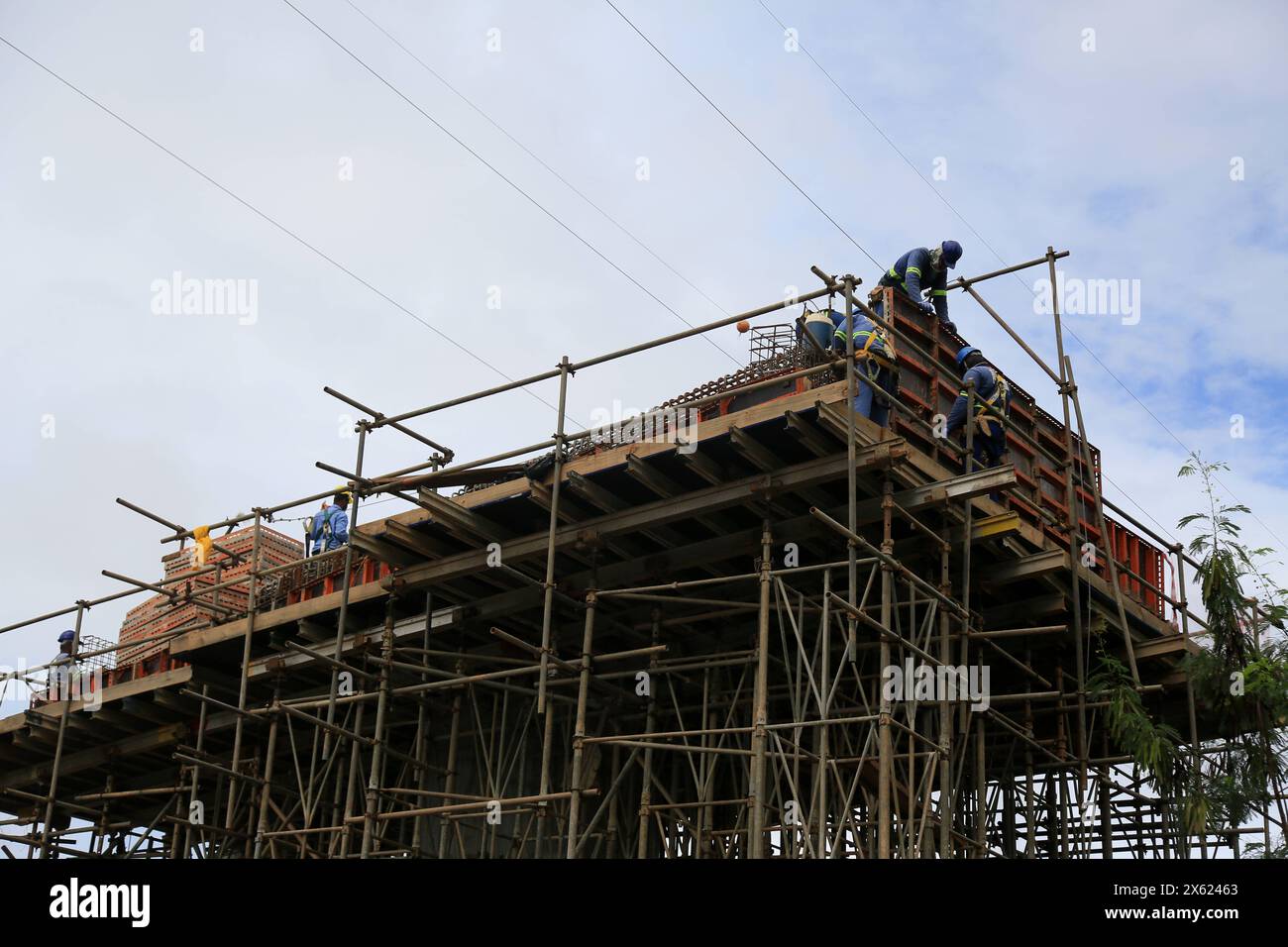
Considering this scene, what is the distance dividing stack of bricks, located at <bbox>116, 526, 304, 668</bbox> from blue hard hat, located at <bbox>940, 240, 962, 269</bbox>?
1223 cm

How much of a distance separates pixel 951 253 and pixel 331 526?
417 inches

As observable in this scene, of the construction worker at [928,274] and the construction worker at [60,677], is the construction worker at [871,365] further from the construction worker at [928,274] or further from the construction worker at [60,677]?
the construction worker at [60,677]

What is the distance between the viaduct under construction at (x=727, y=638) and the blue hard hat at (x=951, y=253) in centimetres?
74

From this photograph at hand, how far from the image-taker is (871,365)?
2062 centimetres

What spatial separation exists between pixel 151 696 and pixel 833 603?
45.9ft

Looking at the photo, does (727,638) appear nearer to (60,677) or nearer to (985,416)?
(985,416)

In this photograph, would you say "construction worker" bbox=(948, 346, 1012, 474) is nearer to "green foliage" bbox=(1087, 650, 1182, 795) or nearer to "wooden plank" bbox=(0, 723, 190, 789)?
"green foliage" bbox=(1087, 650, 1182, 795)

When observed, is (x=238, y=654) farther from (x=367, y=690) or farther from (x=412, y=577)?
(x=412, y=577)

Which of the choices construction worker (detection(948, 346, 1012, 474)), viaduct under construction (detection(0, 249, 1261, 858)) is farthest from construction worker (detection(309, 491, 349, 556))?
construction worker (detection(948, 346, 1012, 474))

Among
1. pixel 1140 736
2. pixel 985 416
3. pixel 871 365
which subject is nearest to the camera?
pixel 1140 736

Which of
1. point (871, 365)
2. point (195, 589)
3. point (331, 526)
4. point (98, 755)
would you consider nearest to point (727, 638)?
point (871, 365)

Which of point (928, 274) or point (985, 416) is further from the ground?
point (928, 274)

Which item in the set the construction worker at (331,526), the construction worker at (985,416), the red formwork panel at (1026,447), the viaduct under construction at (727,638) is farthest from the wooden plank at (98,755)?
the construction worker at (985,416)
